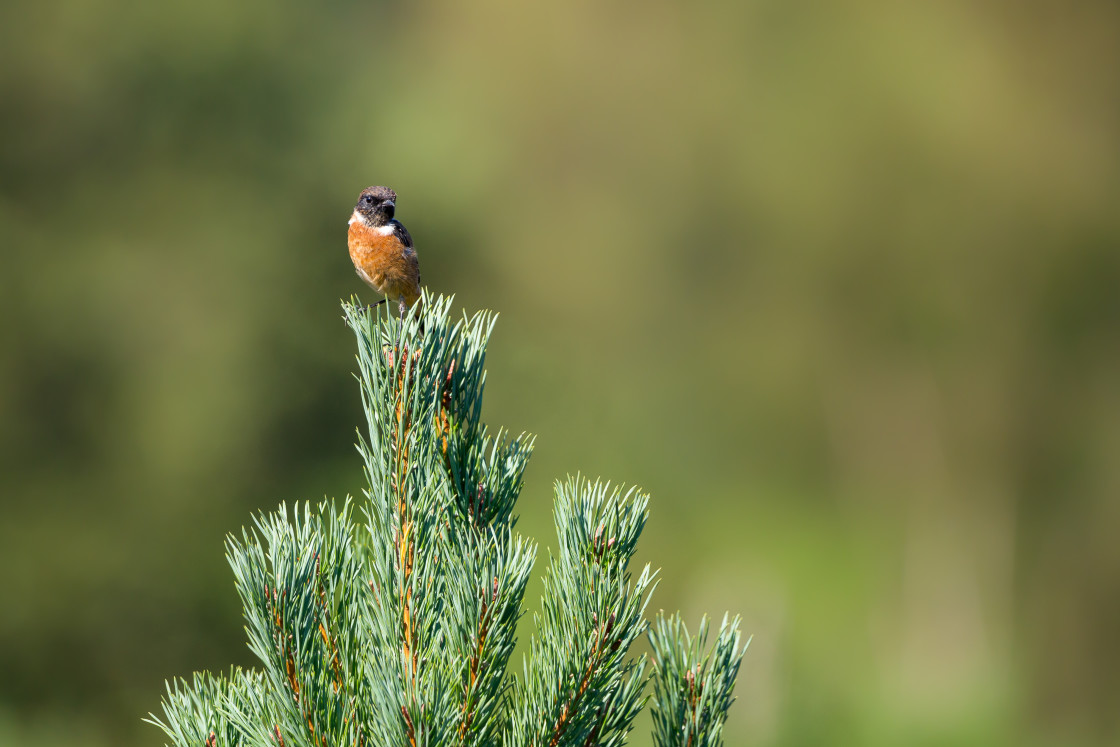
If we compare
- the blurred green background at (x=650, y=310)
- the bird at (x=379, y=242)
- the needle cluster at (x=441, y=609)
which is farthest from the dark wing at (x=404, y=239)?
the blurred green background at (x=650, y=310)

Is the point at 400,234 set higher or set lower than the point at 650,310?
lower

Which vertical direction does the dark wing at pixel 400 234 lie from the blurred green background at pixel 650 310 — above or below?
below

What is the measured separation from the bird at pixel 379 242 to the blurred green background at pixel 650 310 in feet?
17.8

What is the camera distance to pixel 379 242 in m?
2.57

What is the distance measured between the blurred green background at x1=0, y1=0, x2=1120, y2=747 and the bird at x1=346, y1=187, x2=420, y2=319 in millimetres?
5436

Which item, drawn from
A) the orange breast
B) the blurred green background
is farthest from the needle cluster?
the blurred green background

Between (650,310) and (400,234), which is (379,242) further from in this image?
→ (650,310)

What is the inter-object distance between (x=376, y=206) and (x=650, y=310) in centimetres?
1151

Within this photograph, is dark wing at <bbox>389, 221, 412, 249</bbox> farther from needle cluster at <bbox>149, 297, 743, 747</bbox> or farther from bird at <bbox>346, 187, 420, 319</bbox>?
needle cluster at <bbox>149, 297, 743, 747</bbox>

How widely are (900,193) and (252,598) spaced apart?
1178 centimetres

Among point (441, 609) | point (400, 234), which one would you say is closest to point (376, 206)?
point (400, 234)

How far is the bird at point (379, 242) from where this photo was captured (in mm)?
2568

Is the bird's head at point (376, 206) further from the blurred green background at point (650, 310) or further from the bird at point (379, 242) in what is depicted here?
the blurred green background at point (650, 310)

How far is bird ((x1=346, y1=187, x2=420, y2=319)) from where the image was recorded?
8.43 feet
